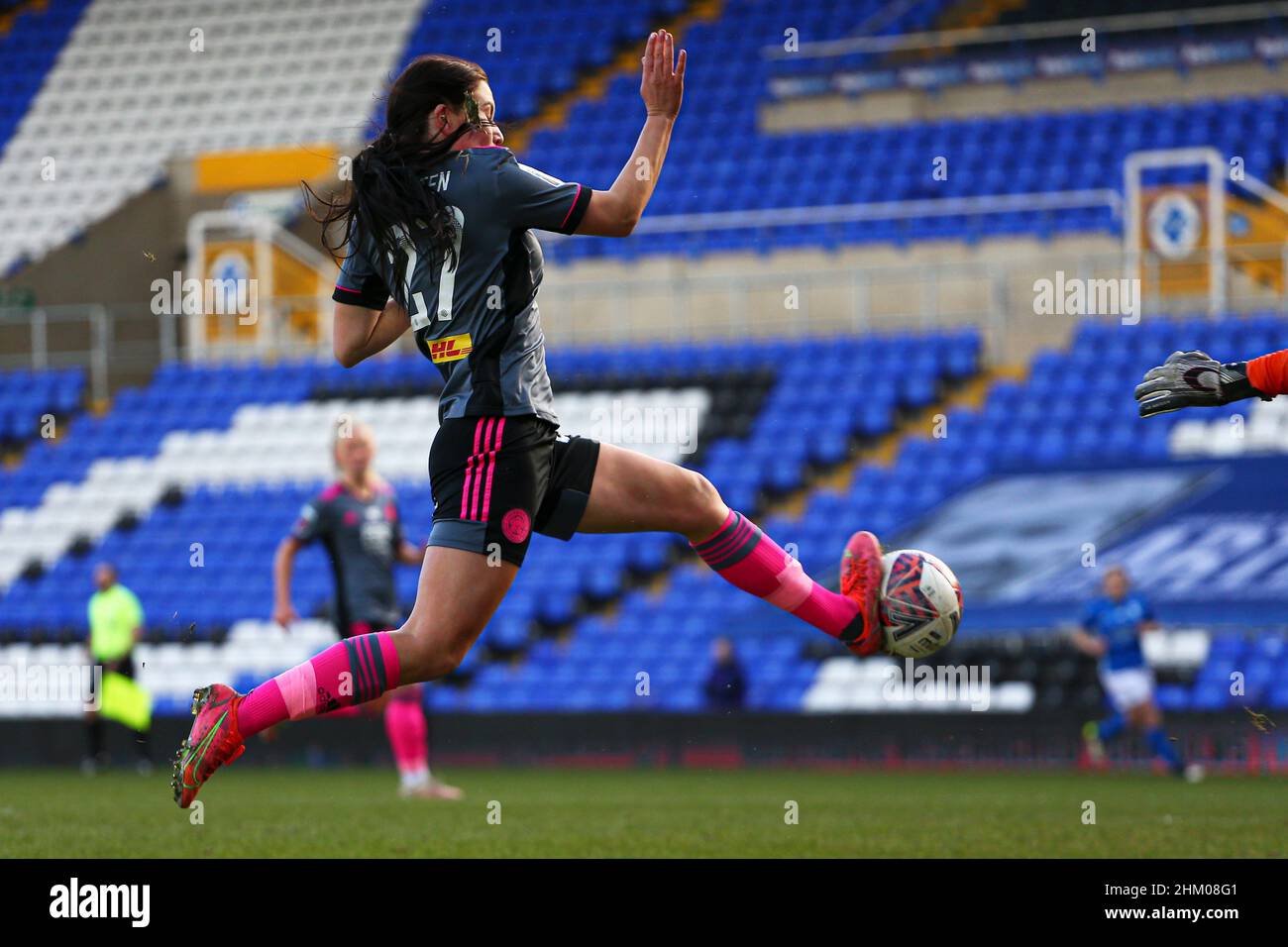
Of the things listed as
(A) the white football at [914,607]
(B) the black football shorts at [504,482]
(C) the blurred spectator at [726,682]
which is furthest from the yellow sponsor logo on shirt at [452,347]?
(C) the blurred spectator at [726,682]

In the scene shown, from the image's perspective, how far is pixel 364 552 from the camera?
955cm

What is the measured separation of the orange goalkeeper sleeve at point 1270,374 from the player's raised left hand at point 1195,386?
20 millimetres

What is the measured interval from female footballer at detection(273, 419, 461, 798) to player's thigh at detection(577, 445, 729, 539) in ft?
15.2

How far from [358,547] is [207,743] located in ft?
15.7

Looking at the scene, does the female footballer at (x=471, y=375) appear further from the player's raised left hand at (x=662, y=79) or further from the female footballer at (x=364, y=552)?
the female footballer at (x=364, y=552)

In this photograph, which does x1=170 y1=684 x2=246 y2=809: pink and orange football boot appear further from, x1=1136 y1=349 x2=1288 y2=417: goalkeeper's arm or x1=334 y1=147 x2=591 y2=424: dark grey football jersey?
x1=1136 y1=349 x2=1288 y2=417: goalkeeper's arm

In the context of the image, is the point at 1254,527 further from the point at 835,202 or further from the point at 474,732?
the point at 835,202

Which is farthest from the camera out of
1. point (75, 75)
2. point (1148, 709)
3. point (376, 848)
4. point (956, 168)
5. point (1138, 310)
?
point (75, 75)

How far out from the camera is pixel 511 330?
15.9 feet

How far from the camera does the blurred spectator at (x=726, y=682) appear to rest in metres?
13.7

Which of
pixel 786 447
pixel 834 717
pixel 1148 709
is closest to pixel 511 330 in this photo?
pixel 1148 709

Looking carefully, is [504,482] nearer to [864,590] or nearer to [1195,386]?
[864,590]

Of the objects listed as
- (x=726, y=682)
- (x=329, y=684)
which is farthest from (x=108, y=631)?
(x=329, y=684)

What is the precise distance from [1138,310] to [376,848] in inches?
402
